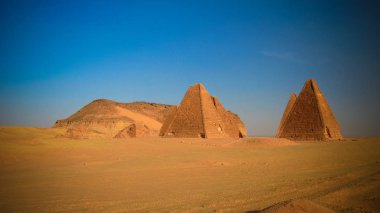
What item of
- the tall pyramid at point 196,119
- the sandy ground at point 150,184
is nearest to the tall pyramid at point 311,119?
the tall pyramid at point 196,119

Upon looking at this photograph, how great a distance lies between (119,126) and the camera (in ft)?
142

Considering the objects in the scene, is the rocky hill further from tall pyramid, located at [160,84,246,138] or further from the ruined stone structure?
tall pyramid, located at [160,84,246,138]

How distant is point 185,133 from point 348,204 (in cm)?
1882

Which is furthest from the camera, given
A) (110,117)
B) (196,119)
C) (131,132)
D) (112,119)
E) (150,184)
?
(110,117)

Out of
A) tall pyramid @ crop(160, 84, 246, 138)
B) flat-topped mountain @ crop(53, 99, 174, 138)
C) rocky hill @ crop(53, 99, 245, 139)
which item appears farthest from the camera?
flat-topped mountain @ crop(53, 99, 174, 138)

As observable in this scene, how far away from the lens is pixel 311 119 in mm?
22859

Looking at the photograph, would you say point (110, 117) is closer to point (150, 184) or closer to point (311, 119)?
point (311, 119)

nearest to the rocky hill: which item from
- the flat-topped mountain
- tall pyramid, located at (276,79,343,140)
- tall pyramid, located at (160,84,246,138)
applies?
the flat-topped mountain

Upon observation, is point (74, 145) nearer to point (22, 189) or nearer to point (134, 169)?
point (134, 169)

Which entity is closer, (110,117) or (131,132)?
(131,132)

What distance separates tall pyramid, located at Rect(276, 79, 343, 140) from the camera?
22.4 meters

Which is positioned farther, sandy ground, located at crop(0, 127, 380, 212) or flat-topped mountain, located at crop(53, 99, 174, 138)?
flat-topped mountain, located at crop(53, 99, 174, 138)

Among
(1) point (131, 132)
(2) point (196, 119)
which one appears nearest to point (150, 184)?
(2) point (196, 119)

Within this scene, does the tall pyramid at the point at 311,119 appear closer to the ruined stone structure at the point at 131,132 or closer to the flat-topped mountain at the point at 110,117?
the ruined stone structure at the point at 131,132
